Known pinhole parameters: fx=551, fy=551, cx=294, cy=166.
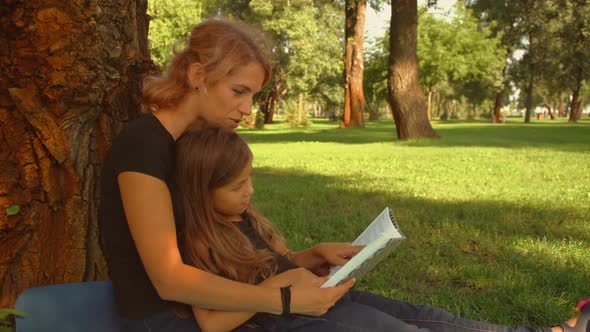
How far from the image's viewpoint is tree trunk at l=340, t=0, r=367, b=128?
2808cm

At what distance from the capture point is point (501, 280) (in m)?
3.64

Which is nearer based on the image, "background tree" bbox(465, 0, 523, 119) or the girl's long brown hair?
the girl's long brown hair

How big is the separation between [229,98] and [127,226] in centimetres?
67

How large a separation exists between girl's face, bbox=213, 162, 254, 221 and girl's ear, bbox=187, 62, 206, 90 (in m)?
0.41

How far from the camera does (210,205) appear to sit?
1.98 meters

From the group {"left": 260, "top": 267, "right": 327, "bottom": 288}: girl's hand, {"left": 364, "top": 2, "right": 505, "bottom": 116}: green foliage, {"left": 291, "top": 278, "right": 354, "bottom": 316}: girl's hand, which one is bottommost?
{"left": 291, "top": 278, "right": 354, "bottom": 316}: girl's hand

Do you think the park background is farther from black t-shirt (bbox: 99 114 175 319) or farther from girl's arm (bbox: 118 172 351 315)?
girl's arm (bbox: 118 172 351 315)

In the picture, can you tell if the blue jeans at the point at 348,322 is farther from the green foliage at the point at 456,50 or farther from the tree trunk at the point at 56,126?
the green foliage at the point at 456,50

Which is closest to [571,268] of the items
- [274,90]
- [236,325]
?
[236,325]

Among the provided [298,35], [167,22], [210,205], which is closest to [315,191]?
[210,205]

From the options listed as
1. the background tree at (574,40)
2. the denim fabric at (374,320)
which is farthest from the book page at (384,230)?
the background tree at (574,40)

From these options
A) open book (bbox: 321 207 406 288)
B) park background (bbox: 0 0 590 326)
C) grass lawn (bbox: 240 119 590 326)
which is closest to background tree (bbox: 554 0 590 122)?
park background (bbox: 0 0 590 326)

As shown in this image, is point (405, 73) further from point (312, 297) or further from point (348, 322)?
point (312, 297)

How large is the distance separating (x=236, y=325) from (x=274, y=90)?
148 feet
